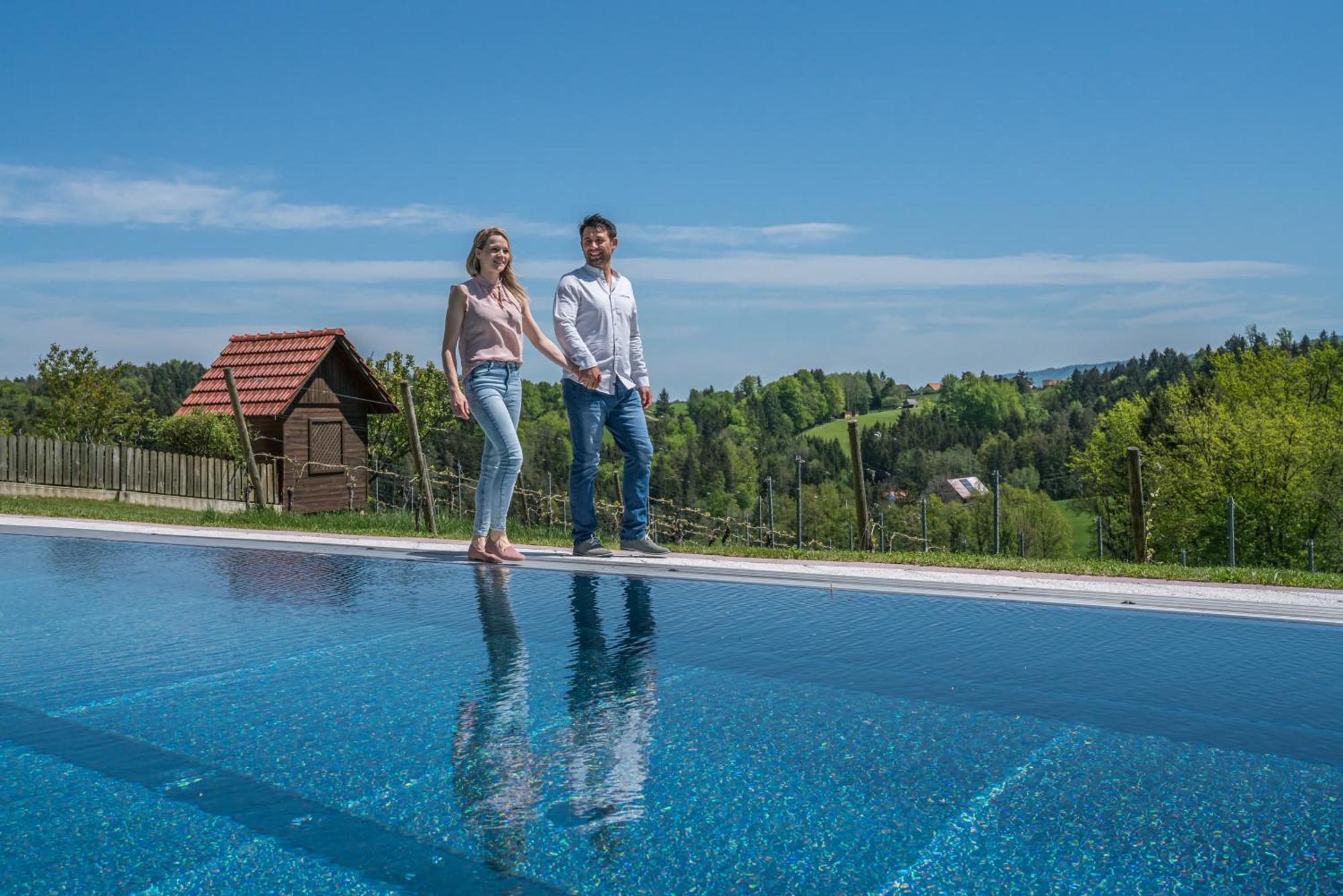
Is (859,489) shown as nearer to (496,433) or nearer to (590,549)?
(590,549)

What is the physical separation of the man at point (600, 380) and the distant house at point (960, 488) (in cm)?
14459

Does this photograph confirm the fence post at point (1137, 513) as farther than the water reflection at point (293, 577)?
Yes

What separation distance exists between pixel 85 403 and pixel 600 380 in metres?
42.6

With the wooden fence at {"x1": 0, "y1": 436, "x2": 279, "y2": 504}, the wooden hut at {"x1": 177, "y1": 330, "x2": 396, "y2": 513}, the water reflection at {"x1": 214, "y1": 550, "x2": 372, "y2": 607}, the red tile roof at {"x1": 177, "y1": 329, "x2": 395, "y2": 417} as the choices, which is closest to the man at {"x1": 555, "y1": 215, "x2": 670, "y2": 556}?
the water reflection at {"x1": 214, "y1": 550, "x2": 372, "y2": 607}

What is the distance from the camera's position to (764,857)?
204cm

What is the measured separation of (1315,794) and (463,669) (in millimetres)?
2537

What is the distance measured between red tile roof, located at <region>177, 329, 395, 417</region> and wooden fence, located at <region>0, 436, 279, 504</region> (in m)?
4.86

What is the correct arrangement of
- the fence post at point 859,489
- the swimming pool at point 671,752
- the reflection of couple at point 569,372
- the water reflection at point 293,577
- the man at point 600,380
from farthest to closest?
the fence post at point 859,489 → the man at point 600,380 → the reflection of couple at point 569,372 → the water reflection at point 293,577 → the swimming pool at point 671,752

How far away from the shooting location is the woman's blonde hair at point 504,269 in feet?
22.3

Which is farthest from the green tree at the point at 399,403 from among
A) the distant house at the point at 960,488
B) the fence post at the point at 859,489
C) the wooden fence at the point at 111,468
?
the distant house at the point at 960,488

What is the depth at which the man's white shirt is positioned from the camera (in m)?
7.02

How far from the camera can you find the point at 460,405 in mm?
6730

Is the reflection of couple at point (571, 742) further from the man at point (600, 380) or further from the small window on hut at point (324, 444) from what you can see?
the small window on hut at point (324, 444)

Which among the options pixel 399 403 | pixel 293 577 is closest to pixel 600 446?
pixel 293 577
